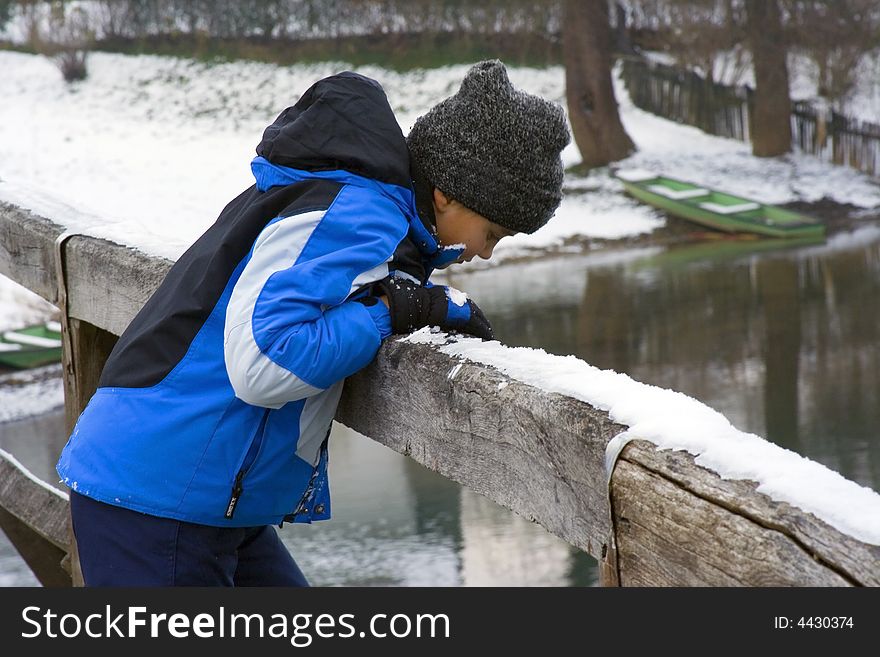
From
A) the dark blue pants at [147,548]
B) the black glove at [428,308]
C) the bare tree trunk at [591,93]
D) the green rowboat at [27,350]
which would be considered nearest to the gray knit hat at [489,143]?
the black glove at [428,308]

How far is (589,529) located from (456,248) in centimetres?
72

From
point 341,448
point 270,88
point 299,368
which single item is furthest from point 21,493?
point 270,88

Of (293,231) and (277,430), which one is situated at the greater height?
(293,231)

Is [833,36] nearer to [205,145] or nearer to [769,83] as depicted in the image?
[769,83]

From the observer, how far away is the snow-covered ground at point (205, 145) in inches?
529

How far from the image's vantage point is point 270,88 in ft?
57.1

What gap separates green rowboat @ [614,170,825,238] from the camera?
12.9 metres

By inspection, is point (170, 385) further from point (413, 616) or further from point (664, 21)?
point (664, 21)

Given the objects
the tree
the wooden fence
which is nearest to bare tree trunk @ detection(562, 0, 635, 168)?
the wooden fence

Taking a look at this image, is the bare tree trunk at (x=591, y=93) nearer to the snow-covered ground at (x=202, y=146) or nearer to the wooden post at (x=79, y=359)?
the snow-covered ground at (x=202, y=146)

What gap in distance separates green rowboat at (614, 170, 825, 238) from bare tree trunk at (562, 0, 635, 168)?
62.5 inches

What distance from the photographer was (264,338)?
4.83 feet

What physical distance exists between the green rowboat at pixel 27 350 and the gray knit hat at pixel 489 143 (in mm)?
7646

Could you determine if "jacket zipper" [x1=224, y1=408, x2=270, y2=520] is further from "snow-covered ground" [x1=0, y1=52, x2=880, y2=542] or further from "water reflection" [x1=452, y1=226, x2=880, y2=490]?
"snow-covered ground" [x1=0, y1=52, x2=880, y2=542]
